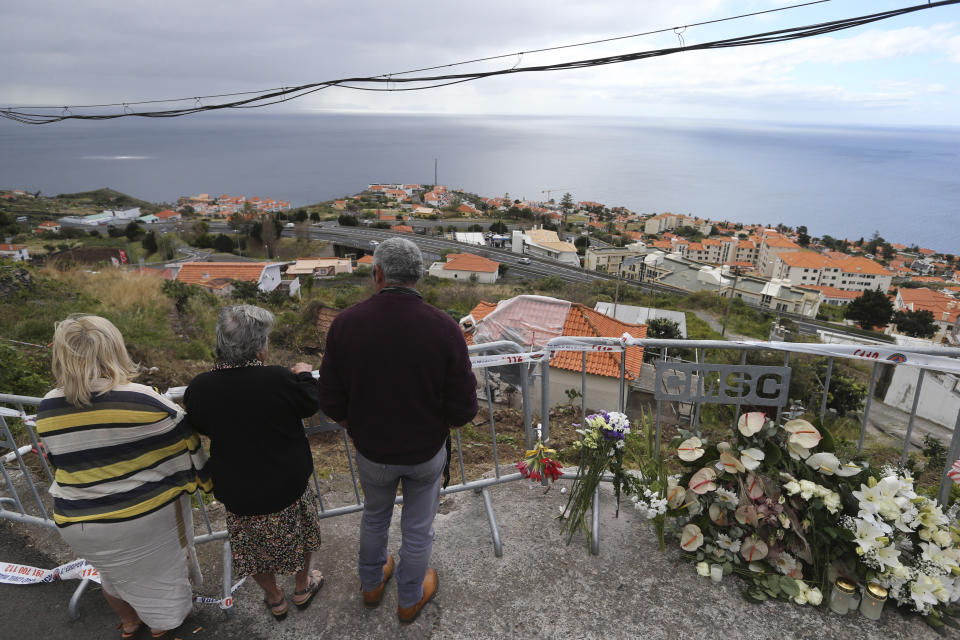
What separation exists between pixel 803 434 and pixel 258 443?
260 cm

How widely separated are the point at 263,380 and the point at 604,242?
6373cm

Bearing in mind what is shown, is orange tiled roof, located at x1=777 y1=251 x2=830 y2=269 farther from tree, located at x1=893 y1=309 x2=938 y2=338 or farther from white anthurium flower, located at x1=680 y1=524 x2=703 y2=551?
white anthurium flower, located at x1=680 y1=524 x2=703 y2=551

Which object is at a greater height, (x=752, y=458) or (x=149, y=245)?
(x=752, y=458)

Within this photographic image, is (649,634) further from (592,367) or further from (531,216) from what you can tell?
(531,216)

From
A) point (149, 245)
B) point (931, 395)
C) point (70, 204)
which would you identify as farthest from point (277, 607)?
point (70, 204)

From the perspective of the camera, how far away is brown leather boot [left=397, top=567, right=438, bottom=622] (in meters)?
2.24

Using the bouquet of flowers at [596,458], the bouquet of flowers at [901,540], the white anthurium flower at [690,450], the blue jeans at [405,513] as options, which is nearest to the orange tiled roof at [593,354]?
the bouquet of flowers at [596,458]

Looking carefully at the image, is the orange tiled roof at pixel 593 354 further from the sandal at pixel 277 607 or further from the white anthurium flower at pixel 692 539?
the sandal at pixel 277 607

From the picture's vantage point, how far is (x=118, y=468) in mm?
1833

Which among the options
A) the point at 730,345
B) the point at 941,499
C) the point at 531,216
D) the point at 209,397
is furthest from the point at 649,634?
the point at 531,216

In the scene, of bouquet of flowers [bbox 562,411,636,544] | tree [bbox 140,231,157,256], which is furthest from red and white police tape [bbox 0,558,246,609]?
tree [bbox 140,231,157,256]

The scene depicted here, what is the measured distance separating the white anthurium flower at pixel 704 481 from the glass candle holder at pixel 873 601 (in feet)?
2.57

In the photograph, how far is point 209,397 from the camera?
1854mm

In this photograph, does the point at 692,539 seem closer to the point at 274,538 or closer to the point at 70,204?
the point at 274,538
